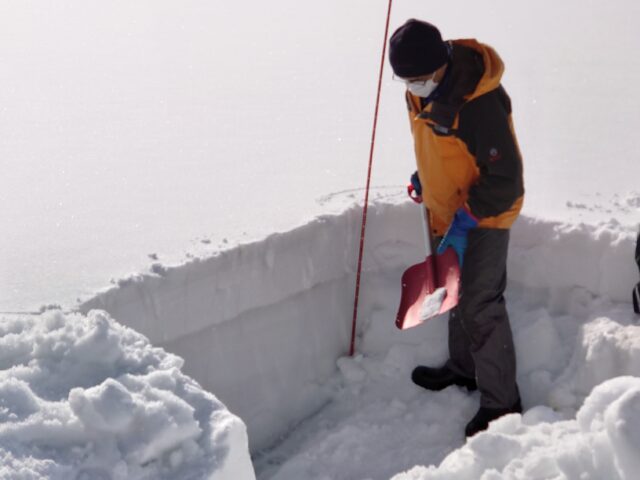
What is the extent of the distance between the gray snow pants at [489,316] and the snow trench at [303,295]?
0.28 meters

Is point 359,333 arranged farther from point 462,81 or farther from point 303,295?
point 462,81

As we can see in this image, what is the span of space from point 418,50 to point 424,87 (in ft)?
0.61

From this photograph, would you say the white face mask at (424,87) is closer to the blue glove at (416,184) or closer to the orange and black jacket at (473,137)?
the orange and black jacket at (473,137)

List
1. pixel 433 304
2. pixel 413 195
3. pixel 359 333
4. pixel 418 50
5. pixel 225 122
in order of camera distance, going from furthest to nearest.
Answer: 1. pixel 225 122
2. pixel 359 333
3. pixel 413 195
4. pixel 433 304
5. pixel 418 50

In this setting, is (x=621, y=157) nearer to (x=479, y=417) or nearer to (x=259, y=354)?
(x=479, y=417)

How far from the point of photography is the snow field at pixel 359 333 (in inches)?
155

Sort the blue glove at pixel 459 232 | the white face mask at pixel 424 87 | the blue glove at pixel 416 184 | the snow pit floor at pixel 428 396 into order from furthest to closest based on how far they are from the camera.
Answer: the blue glove at pixel 416 184
the snow pit floor at pixel 428 396
the blue glove at pixel 459 232
the white face mask at pixel 424 87

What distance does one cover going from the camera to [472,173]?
3688mm

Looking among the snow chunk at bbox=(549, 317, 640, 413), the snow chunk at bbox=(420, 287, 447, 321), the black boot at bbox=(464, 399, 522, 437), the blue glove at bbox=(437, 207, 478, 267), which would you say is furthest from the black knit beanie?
the black boot at bbox=(464, 399, 522, 437)

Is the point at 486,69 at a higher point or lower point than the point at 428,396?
higher

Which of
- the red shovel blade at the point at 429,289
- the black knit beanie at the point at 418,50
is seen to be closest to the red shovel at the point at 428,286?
the red shovel blade at the point at 429,289

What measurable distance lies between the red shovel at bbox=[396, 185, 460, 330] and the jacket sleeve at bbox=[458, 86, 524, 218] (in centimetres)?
35

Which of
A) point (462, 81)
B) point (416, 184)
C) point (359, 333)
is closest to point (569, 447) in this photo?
point (462, 81)

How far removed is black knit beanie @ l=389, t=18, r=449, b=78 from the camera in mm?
3352
